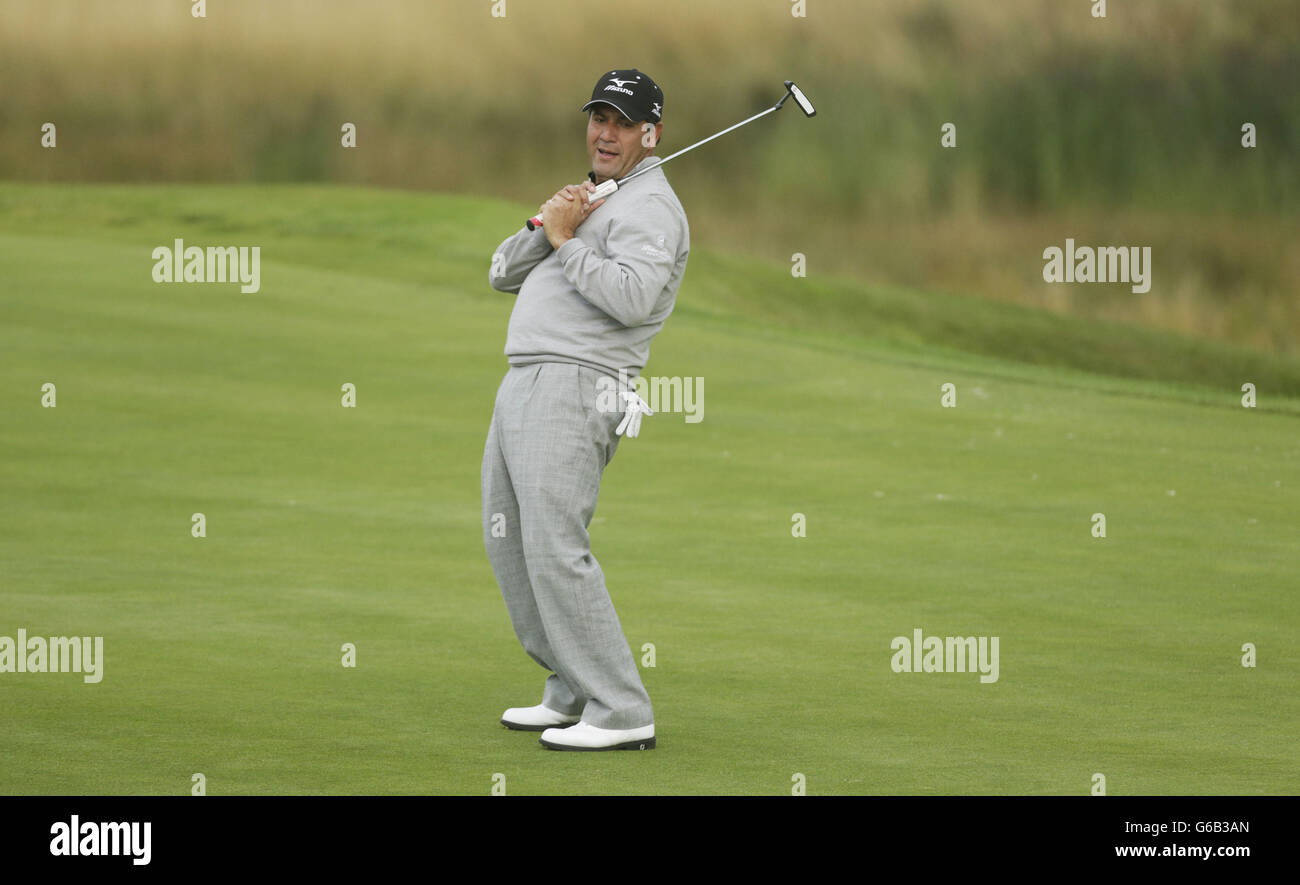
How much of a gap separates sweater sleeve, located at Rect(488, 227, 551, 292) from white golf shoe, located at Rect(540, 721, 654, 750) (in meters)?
1.32

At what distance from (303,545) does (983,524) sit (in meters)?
3.50

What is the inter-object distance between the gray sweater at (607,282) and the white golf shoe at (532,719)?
3.41 ft

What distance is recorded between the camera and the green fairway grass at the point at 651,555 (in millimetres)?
5359

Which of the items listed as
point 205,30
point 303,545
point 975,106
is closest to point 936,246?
point 975,106

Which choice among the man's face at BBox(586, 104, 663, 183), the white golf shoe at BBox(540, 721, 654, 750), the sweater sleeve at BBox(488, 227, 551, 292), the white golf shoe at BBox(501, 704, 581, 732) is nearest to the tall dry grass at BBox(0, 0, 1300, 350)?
the sweater sleeve at BBox(488, 227, 551, 292)

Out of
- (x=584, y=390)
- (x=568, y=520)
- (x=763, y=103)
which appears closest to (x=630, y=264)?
(x=584, y=390)

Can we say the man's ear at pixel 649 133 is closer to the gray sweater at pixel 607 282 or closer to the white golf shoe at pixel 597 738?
the gray sweater at pixel 607 282

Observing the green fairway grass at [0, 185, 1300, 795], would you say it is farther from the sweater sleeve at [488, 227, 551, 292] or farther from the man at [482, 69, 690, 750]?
the sweater sleeve at [488, 227, 551, 292]

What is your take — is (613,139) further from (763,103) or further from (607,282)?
(763,103)

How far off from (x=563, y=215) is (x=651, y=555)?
387 centimetres

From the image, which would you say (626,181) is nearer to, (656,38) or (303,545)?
(303,545)

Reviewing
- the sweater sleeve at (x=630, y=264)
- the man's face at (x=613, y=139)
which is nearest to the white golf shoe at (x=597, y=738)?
the sweater sleeve at (x=630, y=264)

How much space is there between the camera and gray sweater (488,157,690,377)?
5.30 metres

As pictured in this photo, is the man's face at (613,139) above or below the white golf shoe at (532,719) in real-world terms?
above
